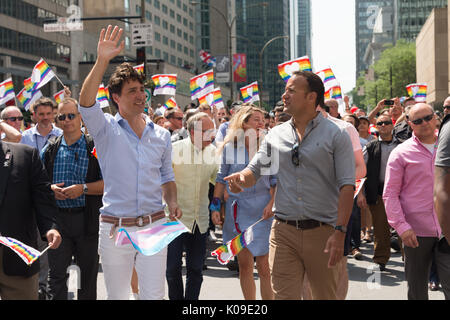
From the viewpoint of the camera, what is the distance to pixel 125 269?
4672 millimetres

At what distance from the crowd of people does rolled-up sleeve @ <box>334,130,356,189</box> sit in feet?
0.03

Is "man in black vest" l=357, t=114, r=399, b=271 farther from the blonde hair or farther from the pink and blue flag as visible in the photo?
the pink and blue flag

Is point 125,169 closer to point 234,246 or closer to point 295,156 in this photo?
point 295,156

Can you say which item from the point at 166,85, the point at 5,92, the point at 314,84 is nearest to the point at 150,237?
the point at 314,84

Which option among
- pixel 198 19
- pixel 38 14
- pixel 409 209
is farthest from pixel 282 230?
pixel 198 19

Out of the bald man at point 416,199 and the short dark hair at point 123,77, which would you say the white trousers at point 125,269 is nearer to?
the short dark hair at point 123,77

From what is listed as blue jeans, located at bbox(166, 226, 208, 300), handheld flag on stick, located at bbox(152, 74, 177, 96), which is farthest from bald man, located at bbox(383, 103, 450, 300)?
handheld flag on stick, located at bbox(152, 74, 177, 96)

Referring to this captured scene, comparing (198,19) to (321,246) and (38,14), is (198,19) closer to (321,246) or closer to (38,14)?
(38,14)

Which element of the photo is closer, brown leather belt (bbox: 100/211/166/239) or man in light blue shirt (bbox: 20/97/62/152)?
brown leather belt (bbox: 100/211/166/239)

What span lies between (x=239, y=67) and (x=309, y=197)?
6840 cm

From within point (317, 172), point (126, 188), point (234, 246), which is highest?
point (317, 172)

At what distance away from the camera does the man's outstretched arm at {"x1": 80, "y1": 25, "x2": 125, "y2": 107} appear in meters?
4.24

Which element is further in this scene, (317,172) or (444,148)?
(317,172)

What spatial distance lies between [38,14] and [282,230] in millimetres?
60368
